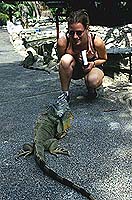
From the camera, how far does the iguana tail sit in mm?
2271

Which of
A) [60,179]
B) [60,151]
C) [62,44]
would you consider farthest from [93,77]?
[60,179]

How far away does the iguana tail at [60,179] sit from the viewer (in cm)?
227

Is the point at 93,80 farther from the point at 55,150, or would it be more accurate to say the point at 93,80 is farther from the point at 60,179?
the point at 60,179

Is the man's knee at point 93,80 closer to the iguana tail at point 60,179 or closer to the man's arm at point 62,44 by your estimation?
the man's arm at point 62,44

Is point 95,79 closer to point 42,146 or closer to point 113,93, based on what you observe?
point 113,93

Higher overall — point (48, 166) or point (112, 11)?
point (112, 11)

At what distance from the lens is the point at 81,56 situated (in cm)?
390

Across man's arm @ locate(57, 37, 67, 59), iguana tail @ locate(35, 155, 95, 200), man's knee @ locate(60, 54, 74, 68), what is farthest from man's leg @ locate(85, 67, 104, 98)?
iguana tail @ locate(35, 155, 95, 200)

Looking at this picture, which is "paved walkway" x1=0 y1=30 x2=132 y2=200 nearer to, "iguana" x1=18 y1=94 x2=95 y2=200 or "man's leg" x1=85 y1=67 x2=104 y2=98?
"iguana" x1=18 y1=94 x2=95 y2=200

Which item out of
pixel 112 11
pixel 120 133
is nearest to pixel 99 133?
pixel 120 133

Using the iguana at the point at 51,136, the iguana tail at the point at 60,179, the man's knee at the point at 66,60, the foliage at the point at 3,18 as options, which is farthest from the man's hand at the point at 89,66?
the foliage at the point at 3,18

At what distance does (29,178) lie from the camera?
2566mm

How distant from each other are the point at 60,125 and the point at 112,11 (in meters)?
3.24

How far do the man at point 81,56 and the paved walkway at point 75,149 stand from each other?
36cm
